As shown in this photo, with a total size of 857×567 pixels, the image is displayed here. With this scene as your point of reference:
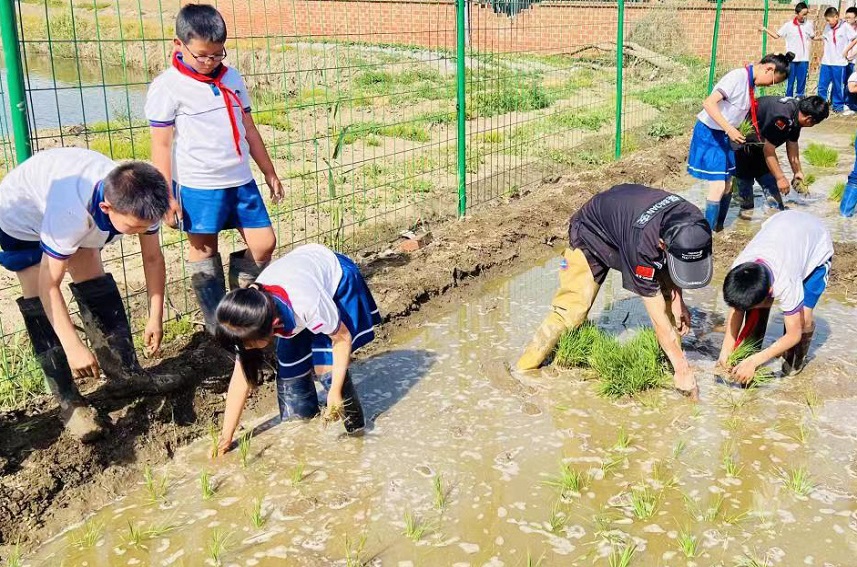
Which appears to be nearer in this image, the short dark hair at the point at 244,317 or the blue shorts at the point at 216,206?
the short dark hair at the point at 244,317

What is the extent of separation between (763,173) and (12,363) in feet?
20.6

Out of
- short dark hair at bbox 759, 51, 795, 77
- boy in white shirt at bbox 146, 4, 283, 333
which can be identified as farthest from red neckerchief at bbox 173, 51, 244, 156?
short dark hair at bbox 759, 51, 795, 77

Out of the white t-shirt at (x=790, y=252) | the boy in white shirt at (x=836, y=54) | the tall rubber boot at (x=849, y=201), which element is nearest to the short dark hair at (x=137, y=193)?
the white t-shirt at (x=790, y=252)

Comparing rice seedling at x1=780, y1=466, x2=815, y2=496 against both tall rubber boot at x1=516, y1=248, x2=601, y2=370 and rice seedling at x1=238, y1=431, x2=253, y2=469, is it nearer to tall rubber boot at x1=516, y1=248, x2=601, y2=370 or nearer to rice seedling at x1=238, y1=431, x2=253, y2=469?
tall rubber boot at x1=516, y1=248, x2=601, y2=370

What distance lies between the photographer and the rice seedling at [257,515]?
3.35 m

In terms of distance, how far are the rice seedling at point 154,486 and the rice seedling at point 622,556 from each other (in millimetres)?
1939

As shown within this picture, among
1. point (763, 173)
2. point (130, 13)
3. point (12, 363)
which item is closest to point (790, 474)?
point (12, 363)

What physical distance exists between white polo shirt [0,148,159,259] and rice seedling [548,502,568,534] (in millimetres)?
2017

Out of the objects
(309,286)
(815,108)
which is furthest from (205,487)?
(815,108)

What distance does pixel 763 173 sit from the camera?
24.4 feet

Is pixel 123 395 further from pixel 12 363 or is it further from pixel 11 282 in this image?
pixel 11 282

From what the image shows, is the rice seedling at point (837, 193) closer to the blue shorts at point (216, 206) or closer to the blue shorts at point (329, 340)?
the blue shorts at point (329, 340)

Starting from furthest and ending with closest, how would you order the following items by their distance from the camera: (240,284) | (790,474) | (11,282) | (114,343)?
1. (11,282)
2. (240,284)
3. (114,343)
4. (790,474)

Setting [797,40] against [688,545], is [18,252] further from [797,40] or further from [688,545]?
[797,40]
